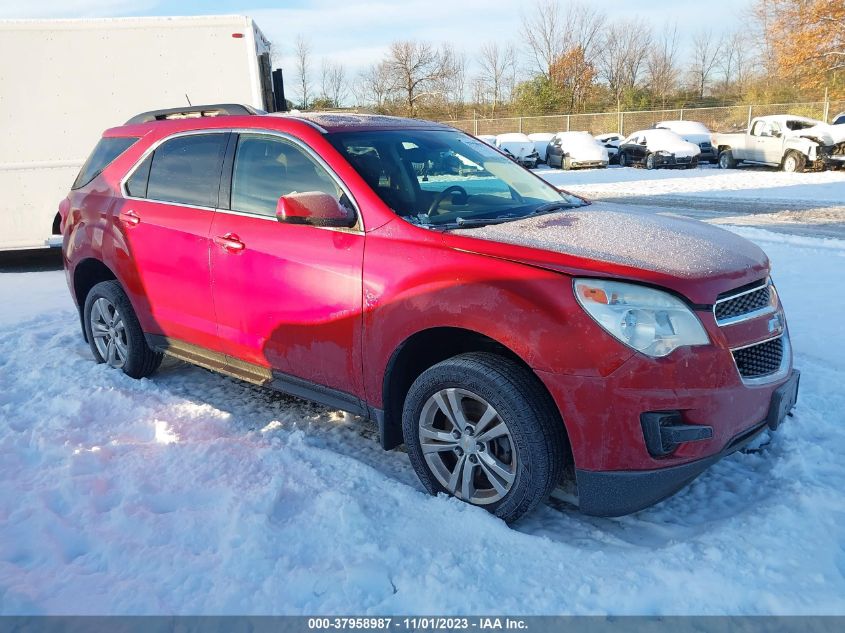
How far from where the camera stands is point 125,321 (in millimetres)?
4688

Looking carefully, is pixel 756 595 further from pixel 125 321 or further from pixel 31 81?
pixel 31 81

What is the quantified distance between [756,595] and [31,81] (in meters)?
9.52

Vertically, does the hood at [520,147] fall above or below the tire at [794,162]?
above

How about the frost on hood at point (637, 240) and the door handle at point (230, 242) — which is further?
the door handle at point (230, 242)

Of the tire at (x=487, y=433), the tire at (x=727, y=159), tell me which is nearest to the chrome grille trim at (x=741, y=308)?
the tire at (x=487, y=433)

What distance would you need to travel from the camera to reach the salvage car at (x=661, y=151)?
76.6ft

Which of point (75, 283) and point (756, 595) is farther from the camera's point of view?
point (75, 283)

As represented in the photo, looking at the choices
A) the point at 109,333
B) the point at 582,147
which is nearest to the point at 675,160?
the point at 582,147

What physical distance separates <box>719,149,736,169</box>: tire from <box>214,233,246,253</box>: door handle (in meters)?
22.3

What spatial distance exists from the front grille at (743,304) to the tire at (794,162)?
19.6m

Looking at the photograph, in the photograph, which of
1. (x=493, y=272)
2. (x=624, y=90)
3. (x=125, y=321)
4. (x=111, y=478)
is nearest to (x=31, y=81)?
(x=125, y=321)

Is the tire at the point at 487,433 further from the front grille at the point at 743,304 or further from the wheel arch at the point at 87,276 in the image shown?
the wheel arch at the point at 87,276

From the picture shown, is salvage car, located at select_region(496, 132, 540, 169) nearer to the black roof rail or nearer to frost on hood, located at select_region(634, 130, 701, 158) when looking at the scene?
frost on hood, located at select_region(634, 130, 701, 158)

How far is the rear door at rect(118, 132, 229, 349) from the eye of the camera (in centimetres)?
404
